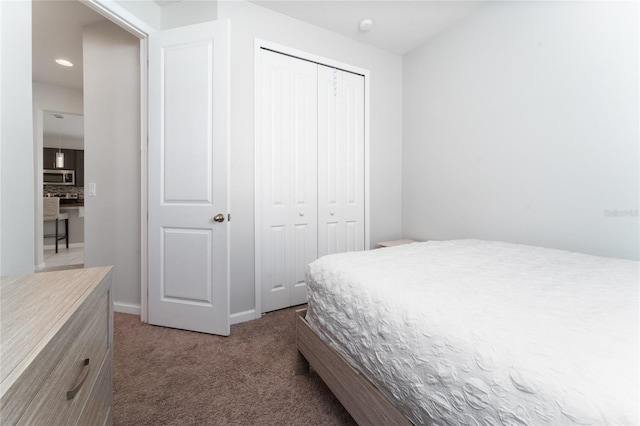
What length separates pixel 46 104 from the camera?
13.1 feet

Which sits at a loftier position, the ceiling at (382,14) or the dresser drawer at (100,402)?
the ceiling at (382,14)

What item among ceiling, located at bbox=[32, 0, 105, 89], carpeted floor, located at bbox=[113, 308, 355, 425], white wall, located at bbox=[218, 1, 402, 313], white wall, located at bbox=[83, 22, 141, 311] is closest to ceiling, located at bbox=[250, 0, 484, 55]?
white wall, located at bbox=[218, 1, 402, 313]

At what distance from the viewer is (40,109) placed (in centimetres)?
395

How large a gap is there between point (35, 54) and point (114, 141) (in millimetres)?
2178

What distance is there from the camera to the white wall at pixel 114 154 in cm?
246

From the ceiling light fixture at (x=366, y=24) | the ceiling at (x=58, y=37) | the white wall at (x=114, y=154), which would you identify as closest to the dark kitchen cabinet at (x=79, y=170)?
the ceiling at (x=58, y=37)

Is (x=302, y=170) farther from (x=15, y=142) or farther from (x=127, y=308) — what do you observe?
(x=127, y=308)

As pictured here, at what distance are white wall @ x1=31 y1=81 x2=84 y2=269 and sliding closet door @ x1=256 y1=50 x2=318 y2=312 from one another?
3.57 m

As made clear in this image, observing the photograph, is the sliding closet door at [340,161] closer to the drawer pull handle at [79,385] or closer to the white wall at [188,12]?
the white wall at [188,12]

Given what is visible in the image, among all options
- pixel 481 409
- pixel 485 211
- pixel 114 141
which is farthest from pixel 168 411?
pixel 485 211

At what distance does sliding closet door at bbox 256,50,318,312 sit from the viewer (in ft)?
8.23

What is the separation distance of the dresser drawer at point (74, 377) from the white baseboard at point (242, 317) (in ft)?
4.62

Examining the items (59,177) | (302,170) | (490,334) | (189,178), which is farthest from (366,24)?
(59,177)

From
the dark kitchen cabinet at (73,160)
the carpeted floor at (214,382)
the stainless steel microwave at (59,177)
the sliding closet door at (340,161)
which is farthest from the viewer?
the dark kitchen cabinet at (73,160)
